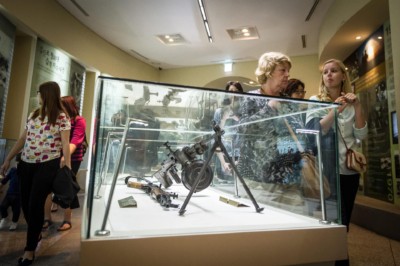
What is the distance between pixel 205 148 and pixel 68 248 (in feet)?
5.53

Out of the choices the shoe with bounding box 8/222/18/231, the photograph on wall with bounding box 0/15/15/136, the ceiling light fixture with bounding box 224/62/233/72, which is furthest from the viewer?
the ceiling light fixture with bounding box 224/62/233/72

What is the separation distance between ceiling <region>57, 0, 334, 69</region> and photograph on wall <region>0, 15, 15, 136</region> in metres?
1.41

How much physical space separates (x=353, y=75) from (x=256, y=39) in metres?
2.52

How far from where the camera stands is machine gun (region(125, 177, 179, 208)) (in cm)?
162

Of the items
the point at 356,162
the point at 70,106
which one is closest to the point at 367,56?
the point at 356,162

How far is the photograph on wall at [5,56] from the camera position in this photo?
424 centimetres

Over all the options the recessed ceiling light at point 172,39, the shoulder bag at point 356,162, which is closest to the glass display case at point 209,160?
the shoulder bag at point 356,162

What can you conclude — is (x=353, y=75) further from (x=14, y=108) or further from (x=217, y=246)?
(x=14, y=108)

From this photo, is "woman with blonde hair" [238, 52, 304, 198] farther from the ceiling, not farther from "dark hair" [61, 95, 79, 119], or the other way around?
the ceiling

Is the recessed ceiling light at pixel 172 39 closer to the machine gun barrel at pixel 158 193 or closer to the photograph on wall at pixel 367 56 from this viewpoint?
the photograph on wall at pixel 367 56

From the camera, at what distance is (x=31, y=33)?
4785mm

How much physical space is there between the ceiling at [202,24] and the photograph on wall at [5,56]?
141cm

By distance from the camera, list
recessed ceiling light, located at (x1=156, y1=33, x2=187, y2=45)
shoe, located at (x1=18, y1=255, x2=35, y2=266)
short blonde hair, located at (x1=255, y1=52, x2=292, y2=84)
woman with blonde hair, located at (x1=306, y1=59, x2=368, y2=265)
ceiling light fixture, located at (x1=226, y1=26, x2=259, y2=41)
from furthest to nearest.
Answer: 1. recessed ceiling light, located at (x1=156, y1=33, x2=187, y2=45)
2. ceiling light fixture, located at (x1=226, y1=26, x2=259, y2=41)
3. shoe, located at (x1=18, y1=255, x2=35, y2=266)
4. short blonde hair, located at (x1=255, y1=52, x2=292, y2=84)
5. woman with blonde hair, located at (x1=306, y1=59, x2=368, y2=265)

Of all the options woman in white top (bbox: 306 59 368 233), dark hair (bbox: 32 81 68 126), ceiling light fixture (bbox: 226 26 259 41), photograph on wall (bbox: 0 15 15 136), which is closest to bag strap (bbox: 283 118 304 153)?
woman in white top (bbox: 306 59 368 233)
